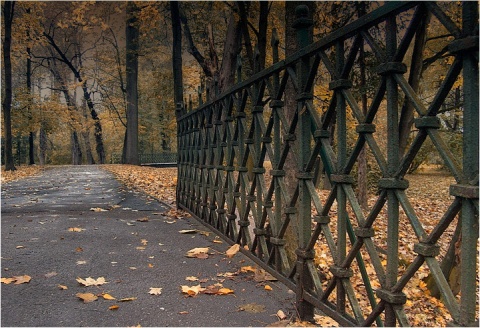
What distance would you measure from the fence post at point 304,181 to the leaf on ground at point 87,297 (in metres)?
1.50

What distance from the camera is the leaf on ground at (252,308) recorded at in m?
2.92

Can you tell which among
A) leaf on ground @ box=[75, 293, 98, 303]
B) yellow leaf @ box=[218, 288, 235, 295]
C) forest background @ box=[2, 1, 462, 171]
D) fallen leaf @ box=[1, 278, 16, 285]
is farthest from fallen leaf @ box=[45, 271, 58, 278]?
forest background @ box=[2, 1, 462, 171]

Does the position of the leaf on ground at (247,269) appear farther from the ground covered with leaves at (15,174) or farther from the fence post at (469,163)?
the ground covered with leaves at (15,174)

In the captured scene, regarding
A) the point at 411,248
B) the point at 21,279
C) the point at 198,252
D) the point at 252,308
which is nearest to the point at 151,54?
the point at 411,248

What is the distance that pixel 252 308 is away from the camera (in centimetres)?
295

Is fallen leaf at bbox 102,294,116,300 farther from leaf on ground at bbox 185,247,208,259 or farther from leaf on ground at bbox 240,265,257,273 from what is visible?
leaf on ground at bbox 185,247,208,259

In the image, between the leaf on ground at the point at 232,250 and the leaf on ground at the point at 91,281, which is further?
the leaf on ground at the point at 232,250

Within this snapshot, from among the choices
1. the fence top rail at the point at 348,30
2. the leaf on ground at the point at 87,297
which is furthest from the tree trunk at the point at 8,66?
the fence top rail at the point at 348,30

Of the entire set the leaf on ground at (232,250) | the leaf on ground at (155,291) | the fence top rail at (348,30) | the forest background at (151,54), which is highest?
the forest background at (151,54)

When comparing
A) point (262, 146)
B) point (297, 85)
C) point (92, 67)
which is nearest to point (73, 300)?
point (262, 146)

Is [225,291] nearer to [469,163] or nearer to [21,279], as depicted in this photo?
[21,279]

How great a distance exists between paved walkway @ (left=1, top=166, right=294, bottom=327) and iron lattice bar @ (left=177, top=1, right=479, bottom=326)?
299 millimetres

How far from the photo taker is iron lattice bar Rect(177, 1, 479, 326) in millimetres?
1572

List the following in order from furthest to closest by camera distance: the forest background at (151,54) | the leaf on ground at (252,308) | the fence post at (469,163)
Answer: the forest background at (151,54)
the leaf on ground at (252,308)
the fence post at (469,163)
